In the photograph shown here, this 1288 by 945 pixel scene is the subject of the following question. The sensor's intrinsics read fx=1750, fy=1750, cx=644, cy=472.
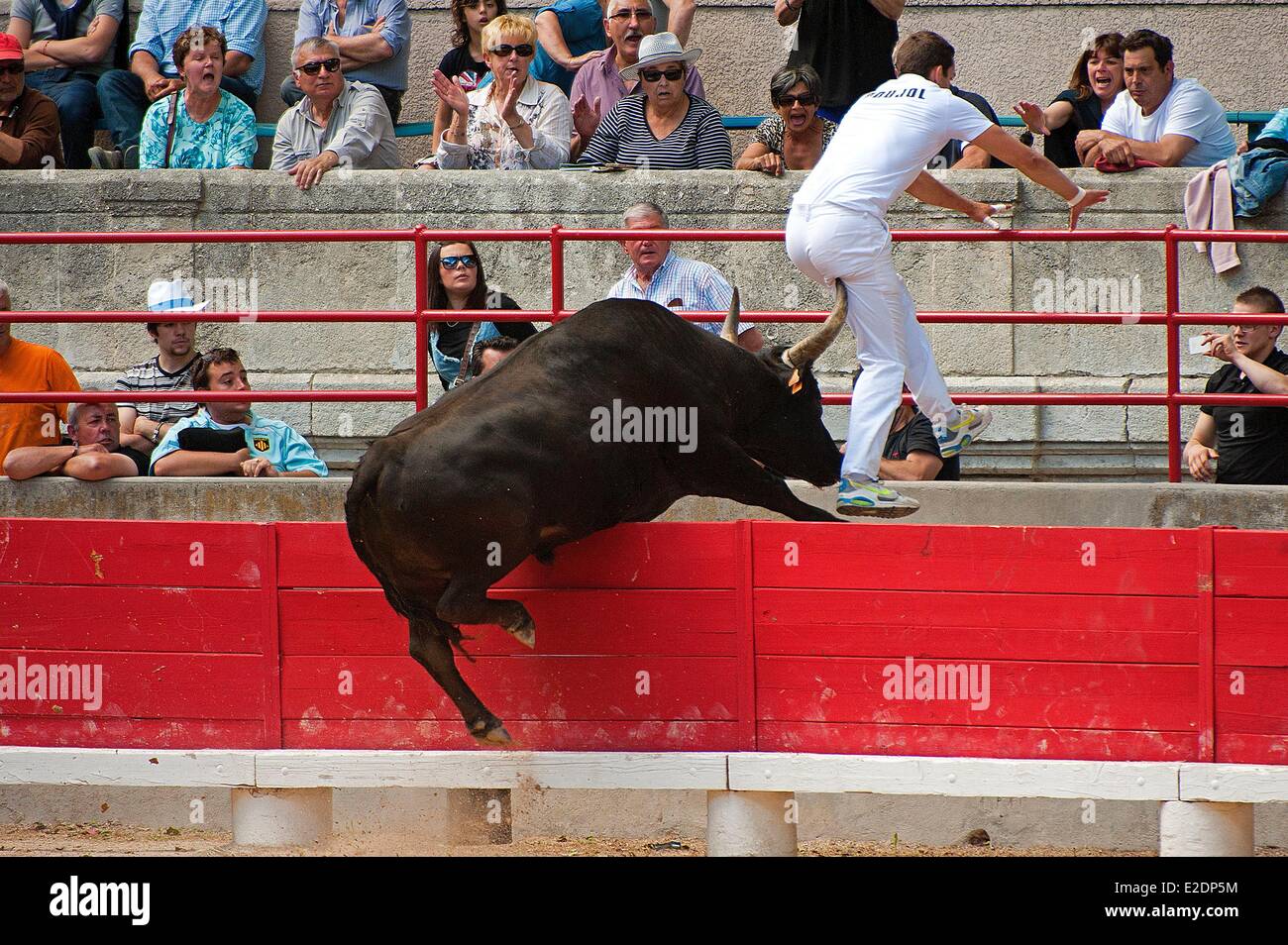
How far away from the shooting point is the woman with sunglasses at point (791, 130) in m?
8.66

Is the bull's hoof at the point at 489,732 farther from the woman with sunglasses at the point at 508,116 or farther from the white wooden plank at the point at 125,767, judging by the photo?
the woman with sunglasses at the point at 508,116

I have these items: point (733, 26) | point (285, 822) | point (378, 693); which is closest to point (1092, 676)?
point (378, 693)

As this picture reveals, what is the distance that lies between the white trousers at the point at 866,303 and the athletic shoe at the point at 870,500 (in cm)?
4

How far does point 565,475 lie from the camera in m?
5.97

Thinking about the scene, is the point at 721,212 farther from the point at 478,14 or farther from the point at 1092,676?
the point at 1092,676

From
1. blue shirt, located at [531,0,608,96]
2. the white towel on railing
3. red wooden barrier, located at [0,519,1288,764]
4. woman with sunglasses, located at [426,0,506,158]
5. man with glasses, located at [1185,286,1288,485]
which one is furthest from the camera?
blue shirt, located at [531,0,608,96]

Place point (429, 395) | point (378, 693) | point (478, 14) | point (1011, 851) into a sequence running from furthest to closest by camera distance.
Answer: point (478, 14), point (429, 395), point (1011, 851), point (378, 693)

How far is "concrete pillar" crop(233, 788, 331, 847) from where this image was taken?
21.4 feet

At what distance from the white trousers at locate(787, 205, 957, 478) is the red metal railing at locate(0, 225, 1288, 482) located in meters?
0.76

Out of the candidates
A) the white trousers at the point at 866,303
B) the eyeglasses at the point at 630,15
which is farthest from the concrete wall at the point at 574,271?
the white trousers at the point at 866,303

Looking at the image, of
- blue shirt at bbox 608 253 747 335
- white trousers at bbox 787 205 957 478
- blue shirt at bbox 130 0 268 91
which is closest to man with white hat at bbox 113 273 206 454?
blue shirt at bbox 608 253 747 335

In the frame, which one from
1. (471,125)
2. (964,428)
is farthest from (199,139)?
(964,428)

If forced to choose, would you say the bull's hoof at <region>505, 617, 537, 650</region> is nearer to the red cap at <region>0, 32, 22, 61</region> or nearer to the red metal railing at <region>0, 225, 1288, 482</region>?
the red metal railing at <region>0, 225, 1288, 482</region>

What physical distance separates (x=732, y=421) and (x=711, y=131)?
10.1 ft
